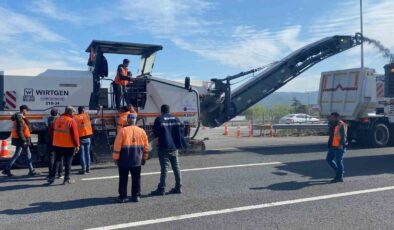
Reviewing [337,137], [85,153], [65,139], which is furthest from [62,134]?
[337,137]

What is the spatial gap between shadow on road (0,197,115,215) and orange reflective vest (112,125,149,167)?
2.56 ft

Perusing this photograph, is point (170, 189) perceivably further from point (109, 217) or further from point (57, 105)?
point (57, 105)

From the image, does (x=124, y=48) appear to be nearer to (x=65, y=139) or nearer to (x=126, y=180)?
(x=65, y=139)

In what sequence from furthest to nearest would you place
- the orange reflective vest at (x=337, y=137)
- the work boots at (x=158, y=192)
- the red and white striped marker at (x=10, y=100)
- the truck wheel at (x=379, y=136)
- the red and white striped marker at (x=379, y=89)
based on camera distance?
the red and white striped marker at (x=379, y=89), the truck wheel at (x=379, y=136), the red and white striped marker at (x=10, y=100), the orange reflective vest at (x=337, y=137), the work boots at (x=158, y=192)

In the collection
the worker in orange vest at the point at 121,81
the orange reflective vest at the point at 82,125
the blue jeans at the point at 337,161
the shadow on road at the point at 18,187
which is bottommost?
the shadow on road at the point at 18,187

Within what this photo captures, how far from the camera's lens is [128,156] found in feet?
23.8

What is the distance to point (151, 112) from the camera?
12648 millimetres

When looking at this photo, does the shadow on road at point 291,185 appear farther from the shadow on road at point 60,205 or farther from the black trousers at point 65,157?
the black trousers at point 65,157

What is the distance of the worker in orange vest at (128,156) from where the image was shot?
7.26 meters

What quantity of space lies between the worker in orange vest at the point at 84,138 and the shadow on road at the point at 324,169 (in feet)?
14.5

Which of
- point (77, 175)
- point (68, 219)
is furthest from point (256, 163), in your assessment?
point (68, 219)

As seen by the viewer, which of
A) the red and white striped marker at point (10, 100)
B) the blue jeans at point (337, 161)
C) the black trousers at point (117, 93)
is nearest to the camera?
the blue jeans at point (337, 161)

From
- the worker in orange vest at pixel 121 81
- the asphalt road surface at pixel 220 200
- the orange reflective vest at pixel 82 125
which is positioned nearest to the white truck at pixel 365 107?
the asphalt road surface at pixel 220 200

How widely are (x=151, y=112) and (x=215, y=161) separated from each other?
2.45 meters
